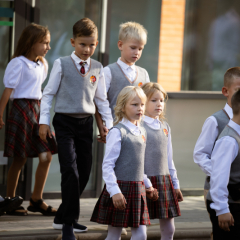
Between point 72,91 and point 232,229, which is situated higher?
point 72,91

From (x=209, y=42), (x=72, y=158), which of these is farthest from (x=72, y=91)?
(x=209, y=42)

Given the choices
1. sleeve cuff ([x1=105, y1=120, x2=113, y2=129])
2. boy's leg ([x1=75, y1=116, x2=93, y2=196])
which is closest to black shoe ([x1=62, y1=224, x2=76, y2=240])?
boy's leg ([x1=75, y1=116, x2=93, y2=196])

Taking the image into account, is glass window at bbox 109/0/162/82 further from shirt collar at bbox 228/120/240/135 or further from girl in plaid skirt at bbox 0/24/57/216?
shirt collar at bbox 228/120/240/135

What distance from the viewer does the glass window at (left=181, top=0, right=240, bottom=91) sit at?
6445mm

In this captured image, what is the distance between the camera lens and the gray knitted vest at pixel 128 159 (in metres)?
3.37

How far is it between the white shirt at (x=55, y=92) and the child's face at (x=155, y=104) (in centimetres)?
66

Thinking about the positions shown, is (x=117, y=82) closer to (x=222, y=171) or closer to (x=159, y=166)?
(x=159, y=166)

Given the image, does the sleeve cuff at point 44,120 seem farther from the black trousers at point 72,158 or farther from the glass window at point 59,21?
the glass window at point 59,21

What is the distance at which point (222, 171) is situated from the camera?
270 cm

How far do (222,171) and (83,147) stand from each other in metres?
1.77

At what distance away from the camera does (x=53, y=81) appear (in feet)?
13.2

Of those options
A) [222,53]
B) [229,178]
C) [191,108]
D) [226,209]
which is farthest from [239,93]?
[222,53]

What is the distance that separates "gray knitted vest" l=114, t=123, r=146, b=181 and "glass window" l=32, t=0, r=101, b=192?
254cm

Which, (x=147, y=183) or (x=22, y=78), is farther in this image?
(x=22, y=78)
